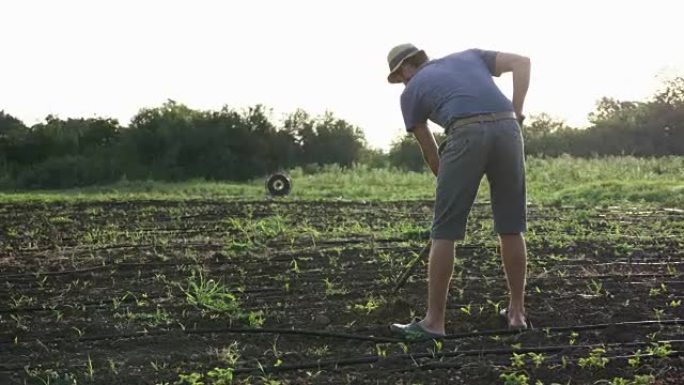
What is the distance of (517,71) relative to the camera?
13.1 ft

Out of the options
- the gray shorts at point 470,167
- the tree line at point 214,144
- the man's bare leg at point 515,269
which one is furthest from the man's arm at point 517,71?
the tree line at point 214,144

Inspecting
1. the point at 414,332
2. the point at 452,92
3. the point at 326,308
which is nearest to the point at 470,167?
the point at 452,92

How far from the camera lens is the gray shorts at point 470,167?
386cm

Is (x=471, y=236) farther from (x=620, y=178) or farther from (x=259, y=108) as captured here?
(x=259, y=108)

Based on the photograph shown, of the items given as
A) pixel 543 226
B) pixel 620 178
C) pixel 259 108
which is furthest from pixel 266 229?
pixel 259 108

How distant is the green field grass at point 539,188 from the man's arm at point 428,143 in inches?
352

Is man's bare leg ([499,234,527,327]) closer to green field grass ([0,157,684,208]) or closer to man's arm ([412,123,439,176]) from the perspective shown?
man's arm ([412,123,439,176])

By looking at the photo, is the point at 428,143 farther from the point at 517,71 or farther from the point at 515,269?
the point at 515,269

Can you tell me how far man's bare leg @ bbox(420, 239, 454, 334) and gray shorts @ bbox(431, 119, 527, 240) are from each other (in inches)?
2.6

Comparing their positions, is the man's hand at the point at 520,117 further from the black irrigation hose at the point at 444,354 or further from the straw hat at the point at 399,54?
the black irrigation hose at the point at 444,354

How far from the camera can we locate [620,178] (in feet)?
57.2

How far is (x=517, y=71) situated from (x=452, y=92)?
1.22 feet

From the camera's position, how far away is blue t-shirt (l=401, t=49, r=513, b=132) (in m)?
3.91

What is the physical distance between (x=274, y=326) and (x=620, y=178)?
1479 centimetres
